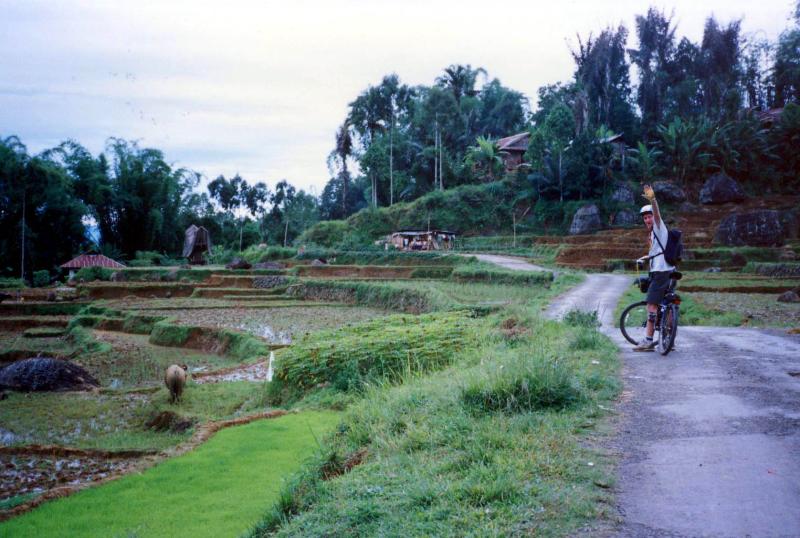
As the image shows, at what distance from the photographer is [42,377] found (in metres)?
13.0

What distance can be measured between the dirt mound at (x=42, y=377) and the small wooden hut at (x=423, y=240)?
3222 cm

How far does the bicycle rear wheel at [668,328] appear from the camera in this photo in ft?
26.0

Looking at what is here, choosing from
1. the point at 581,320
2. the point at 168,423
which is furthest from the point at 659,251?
the point at 168,423


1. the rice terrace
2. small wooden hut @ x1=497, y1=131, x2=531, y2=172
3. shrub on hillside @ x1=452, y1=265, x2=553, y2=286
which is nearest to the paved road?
the rice terrace

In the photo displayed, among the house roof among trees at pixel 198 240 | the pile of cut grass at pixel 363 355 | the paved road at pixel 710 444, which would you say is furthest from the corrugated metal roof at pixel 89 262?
the paved road at pixel 710 444

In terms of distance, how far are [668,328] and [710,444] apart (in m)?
3.74

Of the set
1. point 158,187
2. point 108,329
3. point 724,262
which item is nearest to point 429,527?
point 108,329

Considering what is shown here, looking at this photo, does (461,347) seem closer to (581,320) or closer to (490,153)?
(581,320)

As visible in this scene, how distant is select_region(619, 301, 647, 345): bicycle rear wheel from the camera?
8523mm

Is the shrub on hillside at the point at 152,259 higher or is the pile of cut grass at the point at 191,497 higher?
the shrub on hillside at the point at 152,259

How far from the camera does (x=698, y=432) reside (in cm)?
480

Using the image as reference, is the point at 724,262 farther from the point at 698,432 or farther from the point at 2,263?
the point at 2,263

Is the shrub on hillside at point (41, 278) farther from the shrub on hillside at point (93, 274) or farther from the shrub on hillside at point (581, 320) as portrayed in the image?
the shrub on hillside at point (581, 320)

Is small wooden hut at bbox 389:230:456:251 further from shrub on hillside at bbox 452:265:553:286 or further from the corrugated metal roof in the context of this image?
the corrugated metal roof
